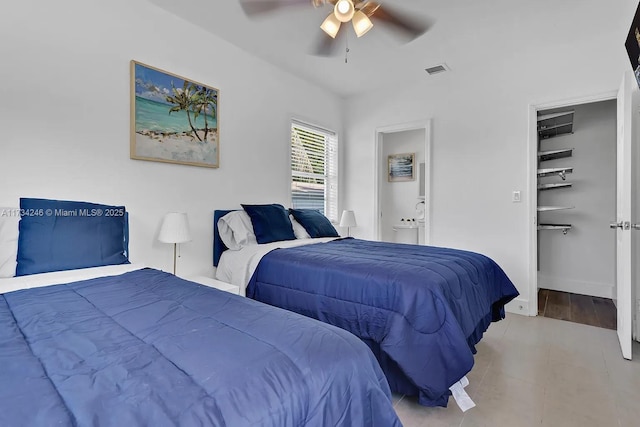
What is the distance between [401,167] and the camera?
17.9 feet

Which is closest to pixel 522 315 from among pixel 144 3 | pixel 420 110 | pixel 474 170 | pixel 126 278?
pixel 474 170

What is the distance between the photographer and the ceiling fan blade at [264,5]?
1997 mm

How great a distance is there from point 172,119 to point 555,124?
421 cm

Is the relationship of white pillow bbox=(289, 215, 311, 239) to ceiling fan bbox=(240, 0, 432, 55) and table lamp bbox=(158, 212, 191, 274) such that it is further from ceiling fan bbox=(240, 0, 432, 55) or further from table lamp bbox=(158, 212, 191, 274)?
ceiling fan bbox=(240, 0, 432, 55)

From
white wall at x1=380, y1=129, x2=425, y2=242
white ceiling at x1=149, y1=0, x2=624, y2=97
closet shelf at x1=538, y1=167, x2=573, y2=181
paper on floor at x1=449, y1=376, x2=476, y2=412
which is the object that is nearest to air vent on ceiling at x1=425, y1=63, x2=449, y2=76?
white ceiling at x1=149, y1=0, x2=624, y2=97

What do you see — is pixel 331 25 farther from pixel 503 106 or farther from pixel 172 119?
pixel 503 106

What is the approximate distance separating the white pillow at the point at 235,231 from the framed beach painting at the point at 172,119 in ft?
1.71

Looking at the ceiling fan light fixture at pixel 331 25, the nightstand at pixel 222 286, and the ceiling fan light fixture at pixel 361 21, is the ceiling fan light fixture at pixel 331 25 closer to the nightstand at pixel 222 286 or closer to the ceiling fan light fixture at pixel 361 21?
the ceiling fan light fixture at pixel 361 21

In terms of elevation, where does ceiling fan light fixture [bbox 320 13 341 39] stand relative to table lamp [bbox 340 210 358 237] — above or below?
above

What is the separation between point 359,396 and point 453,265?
147cm

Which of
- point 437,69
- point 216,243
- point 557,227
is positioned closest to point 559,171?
point 557,227

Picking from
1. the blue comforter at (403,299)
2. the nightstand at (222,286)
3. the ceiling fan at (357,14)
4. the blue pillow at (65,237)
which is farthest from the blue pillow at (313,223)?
the ceiling fan at (357,14)

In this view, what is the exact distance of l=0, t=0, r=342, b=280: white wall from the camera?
2.05 m

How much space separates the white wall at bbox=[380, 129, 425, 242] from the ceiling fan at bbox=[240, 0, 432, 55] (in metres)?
3.11
